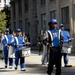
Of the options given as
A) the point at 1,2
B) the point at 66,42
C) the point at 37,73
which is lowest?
the point at 37,73

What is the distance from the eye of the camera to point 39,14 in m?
50.9

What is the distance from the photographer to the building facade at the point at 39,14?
40031 millimetres

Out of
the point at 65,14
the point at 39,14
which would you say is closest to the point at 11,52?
the point at 65,14

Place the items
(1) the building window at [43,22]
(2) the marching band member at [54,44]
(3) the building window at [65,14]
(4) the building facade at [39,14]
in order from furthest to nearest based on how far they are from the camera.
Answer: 1. (1) the building window at [43,22]
2. (3) the building window at [65,14]
3. (4) the building facade at [39,14]
4. (2) the marching band member at [54,44]

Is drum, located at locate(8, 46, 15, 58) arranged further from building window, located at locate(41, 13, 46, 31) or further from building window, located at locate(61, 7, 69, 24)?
building window, located at locate(41, 13, 46, 31)

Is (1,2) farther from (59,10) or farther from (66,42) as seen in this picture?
(66,42)

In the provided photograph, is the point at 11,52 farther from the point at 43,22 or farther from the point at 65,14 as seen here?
the point at 43,22

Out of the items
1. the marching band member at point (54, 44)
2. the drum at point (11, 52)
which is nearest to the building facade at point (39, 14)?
the drum at point (11, 52)

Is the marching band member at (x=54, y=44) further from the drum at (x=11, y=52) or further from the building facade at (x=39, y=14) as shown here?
the building facade at (x=39, y=14)

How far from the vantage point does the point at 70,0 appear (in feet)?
127

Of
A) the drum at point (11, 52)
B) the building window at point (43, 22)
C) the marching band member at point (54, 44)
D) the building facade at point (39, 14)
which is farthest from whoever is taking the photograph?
the building window at point (43, 22)

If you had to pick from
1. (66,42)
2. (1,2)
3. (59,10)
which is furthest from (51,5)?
(1,2)

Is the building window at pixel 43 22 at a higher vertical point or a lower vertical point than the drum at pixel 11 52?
higher

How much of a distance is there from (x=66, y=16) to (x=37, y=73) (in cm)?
2769
